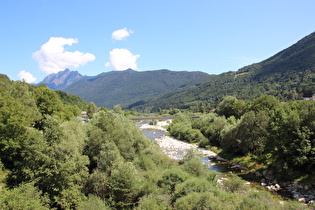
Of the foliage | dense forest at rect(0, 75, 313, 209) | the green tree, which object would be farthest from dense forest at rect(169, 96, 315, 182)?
the foliage

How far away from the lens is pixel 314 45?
615ft

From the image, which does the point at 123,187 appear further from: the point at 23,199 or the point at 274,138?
the point at 274,138

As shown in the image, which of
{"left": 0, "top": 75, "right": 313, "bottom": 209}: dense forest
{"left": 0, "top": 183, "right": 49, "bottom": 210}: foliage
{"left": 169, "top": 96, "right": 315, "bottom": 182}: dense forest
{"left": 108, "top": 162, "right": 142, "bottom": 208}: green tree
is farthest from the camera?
{"left": 169, "top": 96, "right": 315, "bottom": 182}: dense forest

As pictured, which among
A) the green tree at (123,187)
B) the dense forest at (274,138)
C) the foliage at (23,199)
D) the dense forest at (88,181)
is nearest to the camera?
the foliage at (23,199)

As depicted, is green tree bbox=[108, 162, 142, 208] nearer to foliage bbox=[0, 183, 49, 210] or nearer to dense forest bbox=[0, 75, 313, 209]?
dense forest bbox=[0, 75, 313, 209]

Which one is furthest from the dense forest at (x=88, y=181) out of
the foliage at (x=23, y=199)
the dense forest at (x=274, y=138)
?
the dense forest at (x=274, y=138)

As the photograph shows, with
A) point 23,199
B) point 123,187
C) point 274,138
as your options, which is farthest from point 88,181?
point 274,138

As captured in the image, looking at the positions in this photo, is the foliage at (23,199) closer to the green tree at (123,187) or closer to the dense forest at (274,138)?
the green tree at (123,187)

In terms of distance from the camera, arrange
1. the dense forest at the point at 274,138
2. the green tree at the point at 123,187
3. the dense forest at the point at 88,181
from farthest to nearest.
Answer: the dense forest at the point at 274,138
the green tree at the point at 123,187
the dense forest at the point at 88,181

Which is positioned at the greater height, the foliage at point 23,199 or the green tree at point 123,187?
the foliage at point 23,199

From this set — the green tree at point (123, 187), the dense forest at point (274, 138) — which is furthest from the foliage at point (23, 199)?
the dense forest at point (274, 138)

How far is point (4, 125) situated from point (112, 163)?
44.7 feet

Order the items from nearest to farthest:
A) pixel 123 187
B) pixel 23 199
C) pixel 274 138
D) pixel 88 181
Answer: pixel 23 199 < pixel 123 187 < pixel 88 181 < pixel 274 138

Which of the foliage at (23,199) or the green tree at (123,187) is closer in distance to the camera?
the foliage at (23,199)
